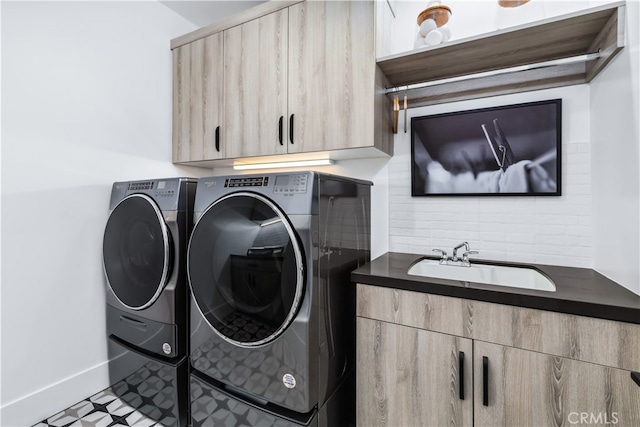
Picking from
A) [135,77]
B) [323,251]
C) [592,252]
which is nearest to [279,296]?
[323,251]

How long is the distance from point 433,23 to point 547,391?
1.73m

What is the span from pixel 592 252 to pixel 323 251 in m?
1.34

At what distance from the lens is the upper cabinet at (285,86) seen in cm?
158

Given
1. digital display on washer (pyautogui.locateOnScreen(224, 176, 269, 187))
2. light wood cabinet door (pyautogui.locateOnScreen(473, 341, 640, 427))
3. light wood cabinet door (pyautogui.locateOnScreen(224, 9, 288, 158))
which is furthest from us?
light wood cabinet door (pyautogui.locateOnScreen(224, 9, 288, 158))

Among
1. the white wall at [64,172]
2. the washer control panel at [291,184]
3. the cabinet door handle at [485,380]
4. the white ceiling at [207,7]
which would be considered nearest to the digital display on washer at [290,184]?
the washer control panel at [291,184]

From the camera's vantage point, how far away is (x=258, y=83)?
1.89 metres

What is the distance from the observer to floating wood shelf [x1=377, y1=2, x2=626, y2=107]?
123 cm

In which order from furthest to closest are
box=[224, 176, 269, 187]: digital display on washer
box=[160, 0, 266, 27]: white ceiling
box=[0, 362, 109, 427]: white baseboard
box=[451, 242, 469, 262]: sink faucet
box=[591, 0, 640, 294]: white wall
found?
1. box=[160, 0, 266, 27]: white ceiling
2. box=[451, 242, 469, 262]: sink faucet
3. box=[0, 362, 109, 427]: white baseboard
4. box=[224, 176, 269, 187]: digital display on washer
5. box=[591, 0, 640, 294]: white wall

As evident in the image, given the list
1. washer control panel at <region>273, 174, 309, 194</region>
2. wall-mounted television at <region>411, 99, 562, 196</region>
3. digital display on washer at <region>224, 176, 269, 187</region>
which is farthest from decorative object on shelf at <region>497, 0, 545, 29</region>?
digital display on washer at <region>224, 176, 269, 187</region>

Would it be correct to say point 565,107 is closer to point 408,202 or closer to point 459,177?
point 459,177

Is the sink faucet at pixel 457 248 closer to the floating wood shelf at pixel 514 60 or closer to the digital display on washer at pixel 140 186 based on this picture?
the floating wood shelf at pixel 514 60

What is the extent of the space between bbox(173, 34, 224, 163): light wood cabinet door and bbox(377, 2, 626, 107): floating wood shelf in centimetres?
117

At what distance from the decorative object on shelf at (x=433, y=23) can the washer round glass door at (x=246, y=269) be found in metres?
1.21

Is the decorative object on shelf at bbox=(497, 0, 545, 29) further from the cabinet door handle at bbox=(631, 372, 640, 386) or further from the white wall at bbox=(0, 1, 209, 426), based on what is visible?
the white wall at bbox=(0, 1, 209, 426)
